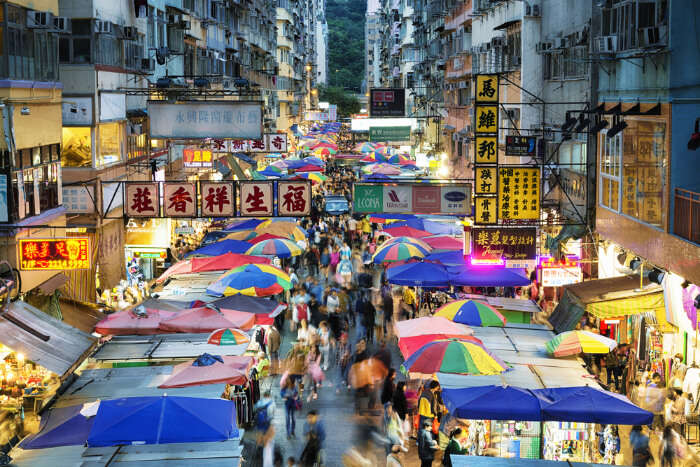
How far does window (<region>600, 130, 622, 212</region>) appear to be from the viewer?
1833 centimetres

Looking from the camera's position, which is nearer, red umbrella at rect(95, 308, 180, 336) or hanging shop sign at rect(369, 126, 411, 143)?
red umbrella at rect(95, 308, 180, 336)

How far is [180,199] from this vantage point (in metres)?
19.8

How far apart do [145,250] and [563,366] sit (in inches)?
670

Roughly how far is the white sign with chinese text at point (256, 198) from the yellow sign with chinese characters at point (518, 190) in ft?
17.4

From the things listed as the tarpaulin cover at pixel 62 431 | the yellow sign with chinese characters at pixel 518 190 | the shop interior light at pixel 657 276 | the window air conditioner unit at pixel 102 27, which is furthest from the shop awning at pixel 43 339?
the window air conditioner unit at pixel 102 27

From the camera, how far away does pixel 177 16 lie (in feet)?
117

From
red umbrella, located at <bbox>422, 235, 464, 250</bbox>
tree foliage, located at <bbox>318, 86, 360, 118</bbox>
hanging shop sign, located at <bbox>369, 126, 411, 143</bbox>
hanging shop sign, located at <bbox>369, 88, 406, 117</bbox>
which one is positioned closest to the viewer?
red umbrella, located at <bbox>422, 235, 464, 250</bbox>

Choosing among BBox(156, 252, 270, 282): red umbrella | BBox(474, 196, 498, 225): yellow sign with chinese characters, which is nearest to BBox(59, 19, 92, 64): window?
BBox(156, 252, 270, 282): red umbrella

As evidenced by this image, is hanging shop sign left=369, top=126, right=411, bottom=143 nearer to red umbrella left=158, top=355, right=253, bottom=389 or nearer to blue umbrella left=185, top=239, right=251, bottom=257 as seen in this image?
blue umbrella left=185, top=239, right=251, bottom=257

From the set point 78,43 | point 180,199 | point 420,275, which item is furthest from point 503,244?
point 78,43

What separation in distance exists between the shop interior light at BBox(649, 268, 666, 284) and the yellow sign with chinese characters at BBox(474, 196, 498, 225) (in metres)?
3.62

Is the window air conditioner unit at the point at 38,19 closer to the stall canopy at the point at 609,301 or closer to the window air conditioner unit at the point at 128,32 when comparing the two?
the window air conditioner unit at the point at 128,32

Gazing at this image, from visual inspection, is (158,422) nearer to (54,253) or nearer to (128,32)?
(54,253)

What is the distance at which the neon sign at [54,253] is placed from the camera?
55.3 ft
